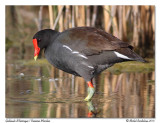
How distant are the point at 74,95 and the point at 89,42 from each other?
898mm

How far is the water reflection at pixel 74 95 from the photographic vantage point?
5.22 m

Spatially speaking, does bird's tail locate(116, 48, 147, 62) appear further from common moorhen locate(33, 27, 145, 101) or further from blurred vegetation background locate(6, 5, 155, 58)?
blurred vegetation background locate(6, 5, 155, 58)

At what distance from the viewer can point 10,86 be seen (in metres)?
7.14

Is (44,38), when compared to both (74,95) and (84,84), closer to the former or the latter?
(74,95)

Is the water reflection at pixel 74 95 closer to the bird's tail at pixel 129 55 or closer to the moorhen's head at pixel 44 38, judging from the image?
the bird's tail at pixel 129 55

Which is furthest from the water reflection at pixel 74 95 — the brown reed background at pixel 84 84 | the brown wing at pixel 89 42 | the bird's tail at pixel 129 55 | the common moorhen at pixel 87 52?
the brown wing at pixel 89 42

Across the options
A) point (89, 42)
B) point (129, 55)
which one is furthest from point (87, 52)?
point (129, 55)

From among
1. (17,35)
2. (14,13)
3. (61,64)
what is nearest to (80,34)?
(61,64)

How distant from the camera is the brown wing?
237 inches

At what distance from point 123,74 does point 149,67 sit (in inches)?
35.4

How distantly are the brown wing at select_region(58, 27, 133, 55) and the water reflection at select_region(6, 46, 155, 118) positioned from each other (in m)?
0.76

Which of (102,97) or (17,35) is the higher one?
(17,35)

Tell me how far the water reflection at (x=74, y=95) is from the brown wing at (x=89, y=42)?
76cm
